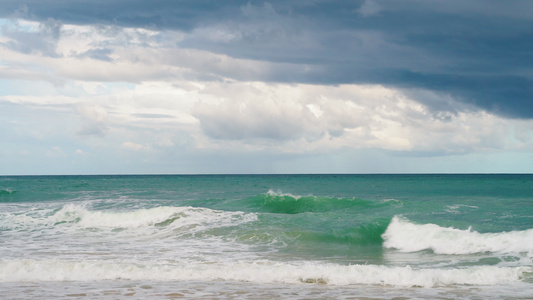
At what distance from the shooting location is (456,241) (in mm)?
16422

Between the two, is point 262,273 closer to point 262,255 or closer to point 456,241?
point 262,255

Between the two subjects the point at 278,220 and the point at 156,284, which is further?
the point at 278,220

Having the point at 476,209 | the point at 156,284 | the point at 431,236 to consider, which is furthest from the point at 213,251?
the point at 476,209

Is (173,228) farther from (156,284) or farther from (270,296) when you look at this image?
(270,296)

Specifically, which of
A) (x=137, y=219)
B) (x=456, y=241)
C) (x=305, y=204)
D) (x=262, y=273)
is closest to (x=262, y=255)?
(x=262, y=273)

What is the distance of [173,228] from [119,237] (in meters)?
2.54

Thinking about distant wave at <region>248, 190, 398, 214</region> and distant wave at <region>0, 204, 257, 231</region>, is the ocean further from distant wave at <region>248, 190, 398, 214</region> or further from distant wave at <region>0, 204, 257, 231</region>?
distant wave at <region>248, 190, 398, 214</region>

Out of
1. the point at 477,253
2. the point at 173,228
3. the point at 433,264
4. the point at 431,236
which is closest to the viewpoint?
the point at 433,264

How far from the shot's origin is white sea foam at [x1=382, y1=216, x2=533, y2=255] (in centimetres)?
1566

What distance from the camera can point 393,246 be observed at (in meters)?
17.6

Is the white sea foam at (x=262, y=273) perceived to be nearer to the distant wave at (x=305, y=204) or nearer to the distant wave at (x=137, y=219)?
the distant wave at (x=137, y=219)

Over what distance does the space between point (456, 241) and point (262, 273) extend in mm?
7829

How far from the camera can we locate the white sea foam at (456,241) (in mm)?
15656

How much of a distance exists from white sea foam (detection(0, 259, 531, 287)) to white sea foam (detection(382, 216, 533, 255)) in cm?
361
